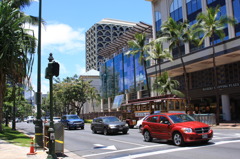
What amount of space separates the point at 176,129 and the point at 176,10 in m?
35.4

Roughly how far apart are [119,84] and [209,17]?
4673cm

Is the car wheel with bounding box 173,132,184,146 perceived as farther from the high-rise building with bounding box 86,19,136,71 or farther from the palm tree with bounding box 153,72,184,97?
the high-rise building with bounding box 86,19,136,71

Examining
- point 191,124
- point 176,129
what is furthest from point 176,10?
point 176,129

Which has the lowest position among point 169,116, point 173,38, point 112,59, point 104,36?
point 169,116

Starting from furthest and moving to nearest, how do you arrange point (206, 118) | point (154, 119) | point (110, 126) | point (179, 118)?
point (206, 118), point (110, 126), point (154, 119), point (179, 118)

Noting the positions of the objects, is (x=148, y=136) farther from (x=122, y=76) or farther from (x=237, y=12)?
(x=122, y=76)

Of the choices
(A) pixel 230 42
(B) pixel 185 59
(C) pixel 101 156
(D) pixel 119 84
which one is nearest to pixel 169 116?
(C) pixel 101 156

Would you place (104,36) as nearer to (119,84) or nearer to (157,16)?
(119,84)

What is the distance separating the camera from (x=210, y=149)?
37.4ft

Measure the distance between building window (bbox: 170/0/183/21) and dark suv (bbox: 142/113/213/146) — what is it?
1273 inches

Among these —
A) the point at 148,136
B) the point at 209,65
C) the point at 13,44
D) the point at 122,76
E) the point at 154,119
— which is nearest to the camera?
the point at 154,119

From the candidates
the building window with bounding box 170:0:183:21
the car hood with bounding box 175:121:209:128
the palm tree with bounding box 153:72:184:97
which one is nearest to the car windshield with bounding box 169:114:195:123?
the car hood with bounding box 175:121:209:128

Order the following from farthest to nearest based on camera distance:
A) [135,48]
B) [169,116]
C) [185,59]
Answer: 1. [135,48]
2. [185,59]
3. [169,116]

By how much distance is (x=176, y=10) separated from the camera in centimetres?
4478
